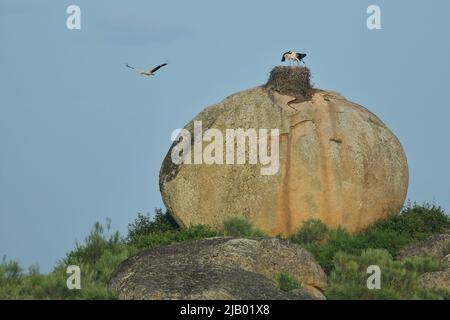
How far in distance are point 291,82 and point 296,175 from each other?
128 inches

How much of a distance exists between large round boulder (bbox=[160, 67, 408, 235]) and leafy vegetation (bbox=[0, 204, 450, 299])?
0.58 meters

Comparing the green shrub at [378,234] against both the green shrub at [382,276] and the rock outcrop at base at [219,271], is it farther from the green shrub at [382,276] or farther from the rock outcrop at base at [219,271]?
the rock outcrop at base at [219,271]

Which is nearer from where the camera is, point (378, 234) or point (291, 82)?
point (378, 234)

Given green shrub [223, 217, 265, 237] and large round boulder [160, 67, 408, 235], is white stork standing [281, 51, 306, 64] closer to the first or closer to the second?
large round boulder [160, 67, 408, 235]

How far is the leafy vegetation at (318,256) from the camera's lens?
2295cm

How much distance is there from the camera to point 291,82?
32531 mm

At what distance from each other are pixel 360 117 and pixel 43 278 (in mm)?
12809

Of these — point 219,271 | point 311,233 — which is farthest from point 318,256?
point 219,271

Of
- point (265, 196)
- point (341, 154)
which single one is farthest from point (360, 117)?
point (265, 196)

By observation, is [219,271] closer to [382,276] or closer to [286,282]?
[286,282]

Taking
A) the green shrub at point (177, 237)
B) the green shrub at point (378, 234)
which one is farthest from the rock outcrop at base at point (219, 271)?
the green shrub at point (177, 237)

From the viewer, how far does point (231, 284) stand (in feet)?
70.0

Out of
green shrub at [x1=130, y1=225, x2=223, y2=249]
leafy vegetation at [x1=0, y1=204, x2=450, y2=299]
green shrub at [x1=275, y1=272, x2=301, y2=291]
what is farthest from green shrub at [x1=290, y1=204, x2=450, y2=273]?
green shrub at [x1=275, y1=272, x2=301, y2=291]
